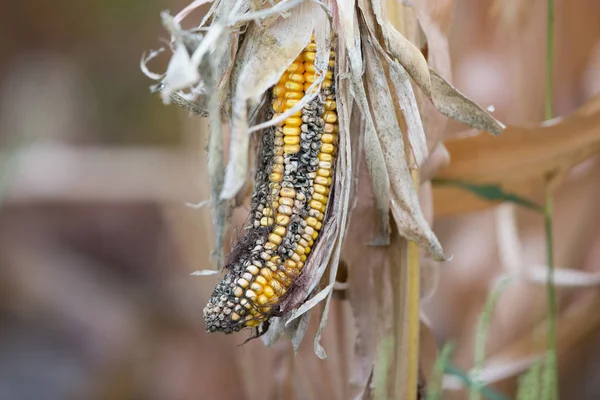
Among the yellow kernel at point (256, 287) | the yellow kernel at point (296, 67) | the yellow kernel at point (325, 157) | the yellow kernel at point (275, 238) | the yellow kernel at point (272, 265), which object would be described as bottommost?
the yellow kernel at point (256, 287)

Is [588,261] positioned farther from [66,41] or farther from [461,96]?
[66,41]

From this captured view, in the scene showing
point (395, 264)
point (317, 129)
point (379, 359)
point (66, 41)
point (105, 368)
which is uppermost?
point (66, 41)

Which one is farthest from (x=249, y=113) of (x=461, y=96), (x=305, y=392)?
(x=305, y=392)

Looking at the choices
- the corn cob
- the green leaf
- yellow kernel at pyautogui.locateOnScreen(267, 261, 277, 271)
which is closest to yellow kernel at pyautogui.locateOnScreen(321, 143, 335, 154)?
the corn cob

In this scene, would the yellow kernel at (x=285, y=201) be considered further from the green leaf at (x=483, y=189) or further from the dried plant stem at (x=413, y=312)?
the green leaf at (x=483, y=189)

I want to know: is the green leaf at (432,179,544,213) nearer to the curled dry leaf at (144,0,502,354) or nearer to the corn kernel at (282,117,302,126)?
the curled dry leaf at (144,0,502,354)

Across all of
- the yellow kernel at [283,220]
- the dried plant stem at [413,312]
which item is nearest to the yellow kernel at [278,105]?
the yellow kernel at [283,220]
